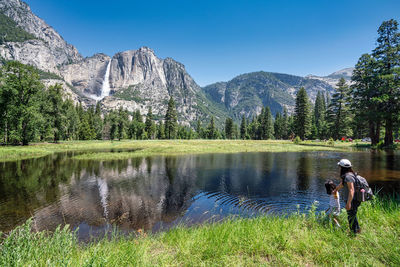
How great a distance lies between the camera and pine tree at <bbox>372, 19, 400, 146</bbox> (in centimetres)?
3222

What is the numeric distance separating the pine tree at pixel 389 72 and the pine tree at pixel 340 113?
86.1 ft

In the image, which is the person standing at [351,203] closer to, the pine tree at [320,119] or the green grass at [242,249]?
the green grass at [242,249]

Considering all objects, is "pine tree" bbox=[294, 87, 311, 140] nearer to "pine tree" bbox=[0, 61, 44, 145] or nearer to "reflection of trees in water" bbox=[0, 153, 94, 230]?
"reflection of trees in water" bbox=[0, 153, 94, 230]

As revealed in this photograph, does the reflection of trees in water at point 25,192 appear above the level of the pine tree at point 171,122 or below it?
below

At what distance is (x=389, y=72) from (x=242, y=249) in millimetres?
46889

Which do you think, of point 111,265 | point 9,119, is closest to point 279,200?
point 111,265

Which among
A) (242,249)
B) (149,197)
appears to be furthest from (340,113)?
(242,249)

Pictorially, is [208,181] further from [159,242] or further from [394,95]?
[394,95]

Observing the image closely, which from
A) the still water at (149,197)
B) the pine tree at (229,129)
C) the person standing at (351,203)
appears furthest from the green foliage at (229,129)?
the person standing at (351,203)

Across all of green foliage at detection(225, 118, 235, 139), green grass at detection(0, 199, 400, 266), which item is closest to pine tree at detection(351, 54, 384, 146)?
green grass at detection(0, 199, 400, 266)

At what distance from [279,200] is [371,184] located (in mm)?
8038

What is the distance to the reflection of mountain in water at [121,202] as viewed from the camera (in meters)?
9.39

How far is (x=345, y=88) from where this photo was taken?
6191cm

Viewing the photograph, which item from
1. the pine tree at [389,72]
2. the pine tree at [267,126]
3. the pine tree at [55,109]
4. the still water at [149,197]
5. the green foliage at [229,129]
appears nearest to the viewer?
the still water at [149,197]
